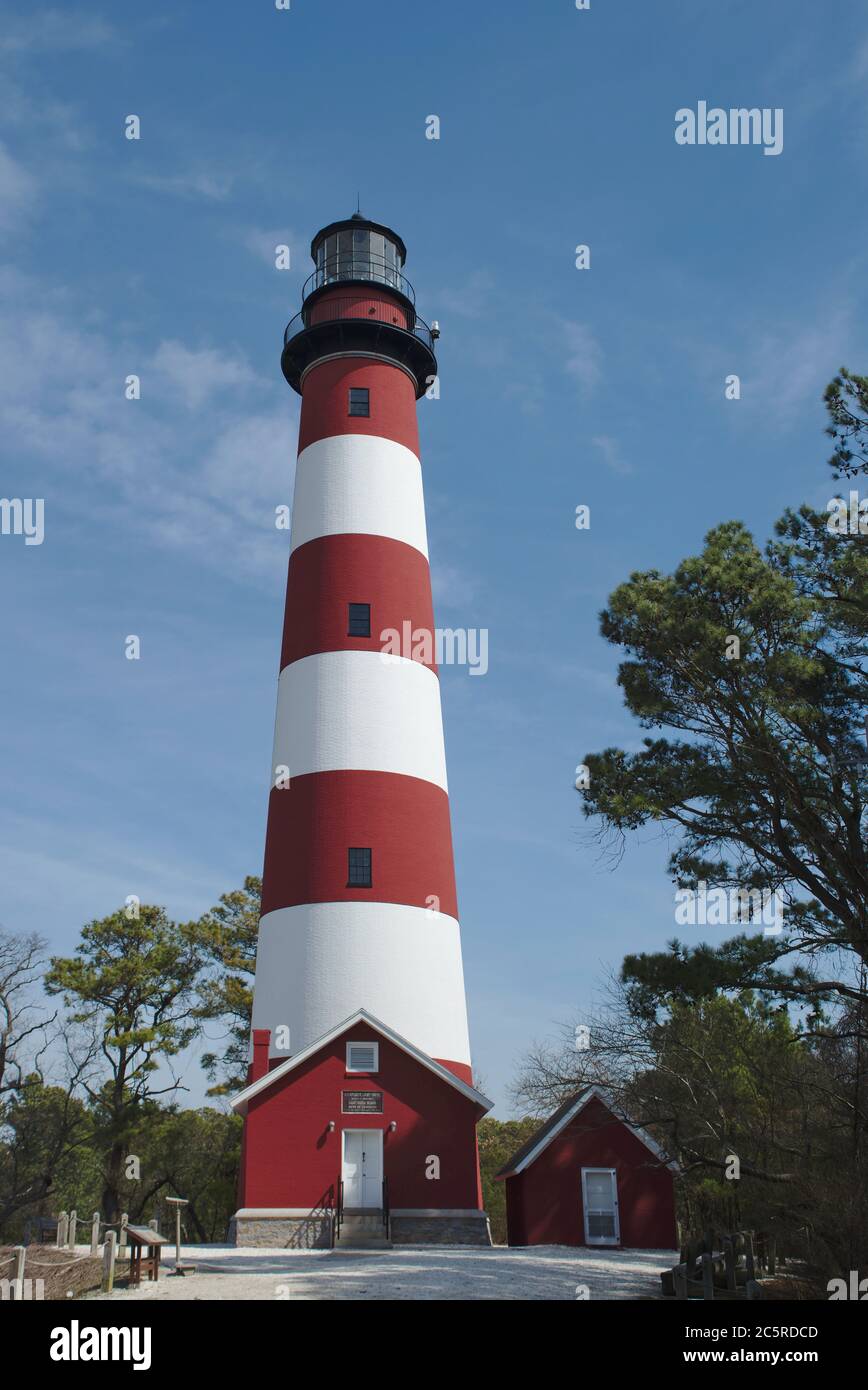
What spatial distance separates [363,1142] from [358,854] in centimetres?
546

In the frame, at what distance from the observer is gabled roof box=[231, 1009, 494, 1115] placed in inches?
877

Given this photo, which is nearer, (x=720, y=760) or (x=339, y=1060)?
(x=720, y=760)

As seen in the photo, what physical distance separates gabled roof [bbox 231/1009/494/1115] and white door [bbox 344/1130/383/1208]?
154cm

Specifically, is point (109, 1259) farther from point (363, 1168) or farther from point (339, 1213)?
point (363, 1168)

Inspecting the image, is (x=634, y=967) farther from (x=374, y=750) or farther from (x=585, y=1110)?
(x=374, y=750)

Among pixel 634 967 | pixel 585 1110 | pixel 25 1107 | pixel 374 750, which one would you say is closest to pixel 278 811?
pixel 374 750

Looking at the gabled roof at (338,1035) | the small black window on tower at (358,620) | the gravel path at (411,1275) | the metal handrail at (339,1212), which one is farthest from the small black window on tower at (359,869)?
the gravel path at (411,1275)

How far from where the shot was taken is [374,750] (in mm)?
25031

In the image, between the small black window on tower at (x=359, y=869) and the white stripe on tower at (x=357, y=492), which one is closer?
the small black window on tower at (x=359, y=869)

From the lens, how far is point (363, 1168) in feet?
72.6

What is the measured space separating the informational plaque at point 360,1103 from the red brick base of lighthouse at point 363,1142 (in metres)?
0.02

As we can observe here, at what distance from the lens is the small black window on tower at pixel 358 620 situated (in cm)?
2599

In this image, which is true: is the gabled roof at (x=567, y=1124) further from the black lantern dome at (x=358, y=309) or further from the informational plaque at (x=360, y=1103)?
the black lantern dome at (x=358, y=309)
